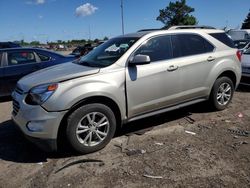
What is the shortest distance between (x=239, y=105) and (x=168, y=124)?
2.20 metres

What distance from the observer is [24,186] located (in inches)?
135

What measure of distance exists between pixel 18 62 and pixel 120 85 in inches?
184

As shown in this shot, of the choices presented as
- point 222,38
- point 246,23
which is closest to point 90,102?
point 222,38

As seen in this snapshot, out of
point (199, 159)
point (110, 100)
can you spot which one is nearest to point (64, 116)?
point (110, 100)

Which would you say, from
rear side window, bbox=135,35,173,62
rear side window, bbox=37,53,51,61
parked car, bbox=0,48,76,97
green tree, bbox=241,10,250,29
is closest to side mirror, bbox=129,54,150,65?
rear side window, bbox=135,35,173,62

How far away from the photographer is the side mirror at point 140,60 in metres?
4.36

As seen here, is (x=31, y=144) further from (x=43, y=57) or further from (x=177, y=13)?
(x=177, y=13)

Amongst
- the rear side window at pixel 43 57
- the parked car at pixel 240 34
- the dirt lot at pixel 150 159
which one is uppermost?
the parked car at pixel 240 34

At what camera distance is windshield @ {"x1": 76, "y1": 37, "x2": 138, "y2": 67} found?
4.61 m

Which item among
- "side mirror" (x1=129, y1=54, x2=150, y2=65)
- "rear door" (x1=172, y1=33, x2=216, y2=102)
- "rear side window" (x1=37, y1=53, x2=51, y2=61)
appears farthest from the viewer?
"rear side window" (x1=37, y1=53, x2=51, y2=61)

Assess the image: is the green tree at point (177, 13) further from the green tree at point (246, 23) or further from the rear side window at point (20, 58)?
the rear side window at point (20, 58)

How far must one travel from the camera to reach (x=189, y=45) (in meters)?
5.34

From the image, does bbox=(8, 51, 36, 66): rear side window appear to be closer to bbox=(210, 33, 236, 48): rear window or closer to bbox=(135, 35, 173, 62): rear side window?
bbox=(135, 35, 173, 62): rear side window

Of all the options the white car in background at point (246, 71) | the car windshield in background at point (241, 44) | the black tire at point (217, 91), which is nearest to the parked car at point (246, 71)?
the white car in background at point (246, 71)
